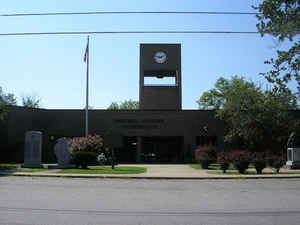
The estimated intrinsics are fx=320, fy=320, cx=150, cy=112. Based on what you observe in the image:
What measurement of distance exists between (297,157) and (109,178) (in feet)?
55.3

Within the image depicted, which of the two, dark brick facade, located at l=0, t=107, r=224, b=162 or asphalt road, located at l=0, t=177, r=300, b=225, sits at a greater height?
dark brick facade, located at l=0, t=107, r=224, b=162

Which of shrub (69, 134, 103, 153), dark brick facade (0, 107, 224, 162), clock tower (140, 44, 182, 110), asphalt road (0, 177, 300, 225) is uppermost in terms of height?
clock tower (140, 44, 182, 110)

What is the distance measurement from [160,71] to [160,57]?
192 centimetres

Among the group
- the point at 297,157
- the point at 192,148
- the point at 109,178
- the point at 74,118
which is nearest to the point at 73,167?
the point at 109,178

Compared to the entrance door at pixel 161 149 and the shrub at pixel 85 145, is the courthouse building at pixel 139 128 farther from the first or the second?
the shrub at pixel 85 145

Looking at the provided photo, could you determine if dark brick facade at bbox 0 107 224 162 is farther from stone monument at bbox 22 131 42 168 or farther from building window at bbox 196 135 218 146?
stone monument at bbox 22 131 42 168

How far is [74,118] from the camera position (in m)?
37.7

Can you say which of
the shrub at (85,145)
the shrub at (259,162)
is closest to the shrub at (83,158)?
the shrub at (85,145)

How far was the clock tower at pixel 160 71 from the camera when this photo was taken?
41219 mm

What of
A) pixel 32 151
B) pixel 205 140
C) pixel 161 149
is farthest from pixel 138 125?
pixel 32 151

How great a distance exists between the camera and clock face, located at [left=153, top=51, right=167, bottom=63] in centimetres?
4188

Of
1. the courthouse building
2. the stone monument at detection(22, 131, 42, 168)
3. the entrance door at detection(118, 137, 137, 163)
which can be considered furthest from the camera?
the entrance door at detection(118, 137, 137, 163)

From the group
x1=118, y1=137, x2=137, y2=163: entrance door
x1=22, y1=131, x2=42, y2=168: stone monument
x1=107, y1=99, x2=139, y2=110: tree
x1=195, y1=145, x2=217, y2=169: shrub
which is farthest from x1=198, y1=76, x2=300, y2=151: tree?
x1=107, y1=99, x2=139, y2=110: tree

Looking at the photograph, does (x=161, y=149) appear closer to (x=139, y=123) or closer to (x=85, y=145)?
(x=139, y=123)
